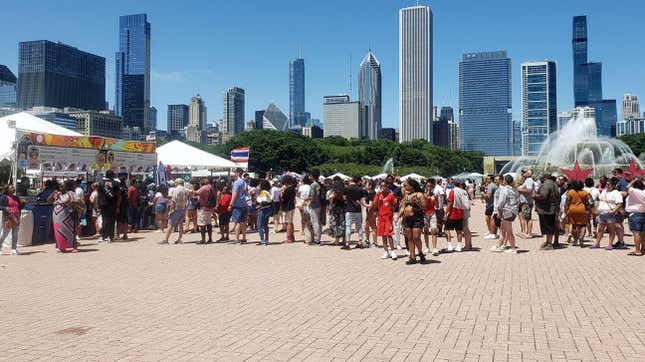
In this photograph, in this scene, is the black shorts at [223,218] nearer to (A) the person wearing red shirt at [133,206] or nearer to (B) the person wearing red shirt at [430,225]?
(A) the person wearing red shirt at [133,206]

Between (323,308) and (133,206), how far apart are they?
→ 11787 mm

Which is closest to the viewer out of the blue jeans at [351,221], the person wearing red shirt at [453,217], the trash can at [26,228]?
the person wearing red shirt at [453,217]

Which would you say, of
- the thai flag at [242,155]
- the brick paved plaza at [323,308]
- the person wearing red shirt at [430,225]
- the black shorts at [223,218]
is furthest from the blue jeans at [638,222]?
the thai flag at [242,155]

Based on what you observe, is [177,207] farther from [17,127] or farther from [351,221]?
[17,127]

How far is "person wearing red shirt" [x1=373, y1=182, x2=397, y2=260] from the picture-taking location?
11.5 meters

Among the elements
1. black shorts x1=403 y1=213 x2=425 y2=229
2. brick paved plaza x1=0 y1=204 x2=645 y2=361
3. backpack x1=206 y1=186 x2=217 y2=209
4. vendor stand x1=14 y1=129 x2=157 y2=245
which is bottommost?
brick paved plaza x1=0 y1=204 x2=645 y2=361

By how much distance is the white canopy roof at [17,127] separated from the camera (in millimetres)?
15953

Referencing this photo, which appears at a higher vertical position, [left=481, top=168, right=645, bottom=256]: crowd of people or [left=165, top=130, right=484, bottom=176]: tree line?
[left=165, top=130, right=484, bottom=176]: tree line

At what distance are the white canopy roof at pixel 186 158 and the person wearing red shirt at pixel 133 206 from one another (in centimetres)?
600

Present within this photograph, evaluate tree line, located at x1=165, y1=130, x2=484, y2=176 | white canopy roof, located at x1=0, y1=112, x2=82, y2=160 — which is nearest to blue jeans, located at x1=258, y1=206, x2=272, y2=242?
white canopy roof, located at x1=0, y1=112, x2=82, y2=160

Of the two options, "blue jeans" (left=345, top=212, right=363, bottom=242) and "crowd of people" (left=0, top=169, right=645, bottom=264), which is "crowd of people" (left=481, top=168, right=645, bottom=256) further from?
"blue jeans" (left=345, top=212, right=363, bottom=242)

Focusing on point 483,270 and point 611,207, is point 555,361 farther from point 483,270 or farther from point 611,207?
point 611,207

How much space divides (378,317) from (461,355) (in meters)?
1.64

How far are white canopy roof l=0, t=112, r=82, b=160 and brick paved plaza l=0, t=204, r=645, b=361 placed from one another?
5.61m
